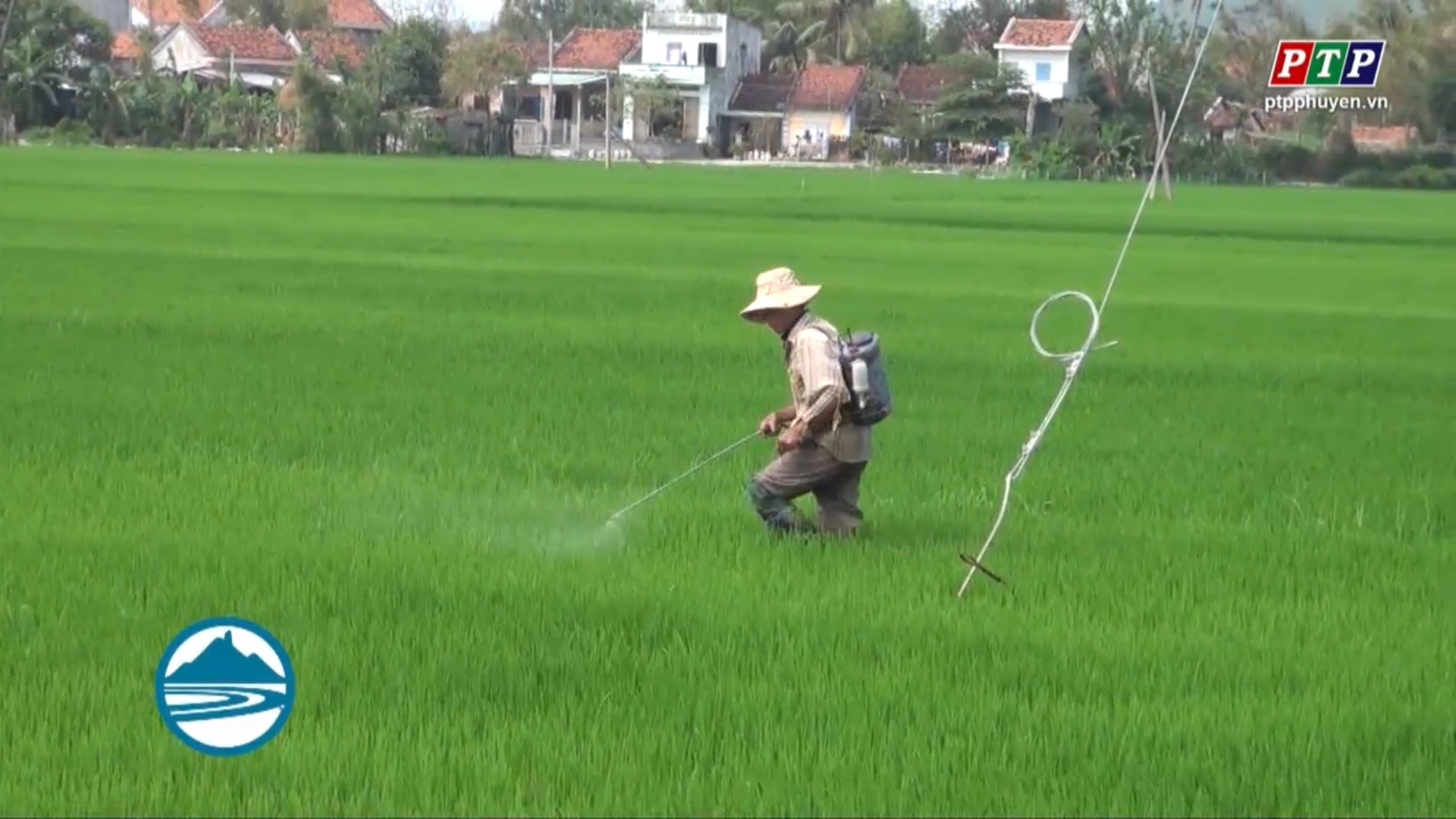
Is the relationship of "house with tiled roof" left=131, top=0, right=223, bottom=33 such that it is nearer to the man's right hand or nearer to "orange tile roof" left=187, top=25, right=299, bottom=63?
"orange tile roof" left=187, top=25, right=299, bottom=63

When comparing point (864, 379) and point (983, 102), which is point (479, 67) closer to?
point (983, 102)

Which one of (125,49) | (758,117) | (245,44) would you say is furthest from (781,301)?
(125,49)

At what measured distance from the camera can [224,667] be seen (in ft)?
12.7

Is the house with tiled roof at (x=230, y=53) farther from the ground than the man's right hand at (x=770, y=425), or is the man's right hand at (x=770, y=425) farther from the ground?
the man's right hand at (x=770, y=425)

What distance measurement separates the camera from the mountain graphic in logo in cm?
381

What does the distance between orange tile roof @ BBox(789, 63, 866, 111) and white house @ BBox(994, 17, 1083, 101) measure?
19.1 feet

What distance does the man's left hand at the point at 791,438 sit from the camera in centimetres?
699

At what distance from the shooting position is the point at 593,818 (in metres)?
4.42

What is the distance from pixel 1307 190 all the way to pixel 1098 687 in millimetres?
57142

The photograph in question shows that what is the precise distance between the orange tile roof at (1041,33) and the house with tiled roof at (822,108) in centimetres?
608

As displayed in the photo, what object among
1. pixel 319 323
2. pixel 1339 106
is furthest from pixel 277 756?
pixel 1339 106

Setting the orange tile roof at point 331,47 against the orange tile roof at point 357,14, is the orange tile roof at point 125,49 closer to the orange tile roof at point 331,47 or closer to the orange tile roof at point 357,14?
the orange tile roof at point 331,47

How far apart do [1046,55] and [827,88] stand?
8803mm
